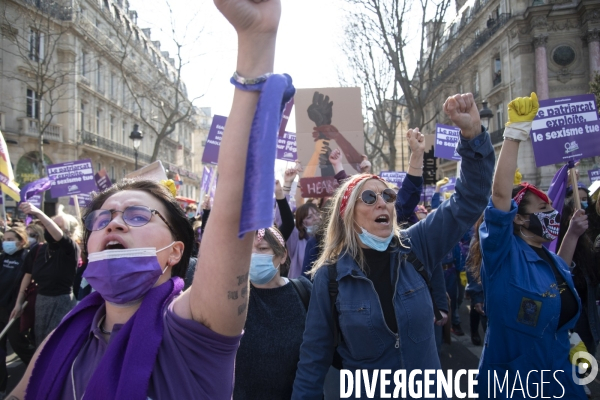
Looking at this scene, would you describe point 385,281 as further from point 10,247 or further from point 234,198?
point 10,247

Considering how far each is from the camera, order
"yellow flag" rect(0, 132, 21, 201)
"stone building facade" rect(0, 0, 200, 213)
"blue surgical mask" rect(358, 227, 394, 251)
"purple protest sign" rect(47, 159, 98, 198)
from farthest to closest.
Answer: "stone building facade" rect(0, 0, 200, 213), "purple protest sign" rect(47, 159, 98, 198), "yellow flag" rect(0, 132, 21, 201), "blue surgical mask" rect(358, 227, 394, 251)

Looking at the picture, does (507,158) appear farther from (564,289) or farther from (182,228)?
(182,228)

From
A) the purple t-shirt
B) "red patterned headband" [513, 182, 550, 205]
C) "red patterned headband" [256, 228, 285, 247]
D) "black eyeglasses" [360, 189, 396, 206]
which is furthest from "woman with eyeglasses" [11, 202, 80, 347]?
"red patterned headband" [513, 182, 550, 205]

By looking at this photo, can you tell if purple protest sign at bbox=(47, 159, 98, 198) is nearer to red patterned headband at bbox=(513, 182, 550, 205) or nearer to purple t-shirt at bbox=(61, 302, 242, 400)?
red patterned headband at bbox=(513, 182, 550, 205)

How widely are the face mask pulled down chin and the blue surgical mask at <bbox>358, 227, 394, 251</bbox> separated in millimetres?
1238

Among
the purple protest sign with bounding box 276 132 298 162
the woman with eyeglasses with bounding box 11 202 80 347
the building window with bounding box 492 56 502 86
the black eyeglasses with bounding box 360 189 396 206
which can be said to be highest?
the building window with bounding box 492 56 502 86

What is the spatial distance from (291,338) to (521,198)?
1954 millimetres

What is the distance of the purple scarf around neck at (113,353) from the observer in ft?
4.17

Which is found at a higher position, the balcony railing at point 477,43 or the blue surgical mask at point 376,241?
the balcony railing at point 477,43

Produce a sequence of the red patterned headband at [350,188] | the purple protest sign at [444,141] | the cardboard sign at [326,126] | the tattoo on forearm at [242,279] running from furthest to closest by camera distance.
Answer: the purple protest sign at [444,141], the cardboard sign at [326,126], the red patterned headband at [350,188], the tattoo on forearm at [242,279]

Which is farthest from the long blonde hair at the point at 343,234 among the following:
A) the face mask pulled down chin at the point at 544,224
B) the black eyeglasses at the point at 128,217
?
the black eyeglasses at the point at 128,217

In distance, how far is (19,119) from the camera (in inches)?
975

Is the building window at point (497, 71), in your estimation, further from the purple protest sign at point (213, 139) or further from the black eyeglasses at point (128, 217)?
the black eyeglasses at point (128, 217)

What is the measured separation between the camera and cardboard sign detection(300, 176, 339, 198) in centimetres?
606
